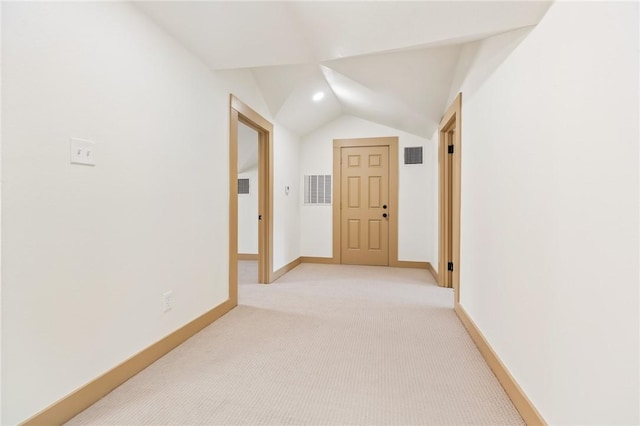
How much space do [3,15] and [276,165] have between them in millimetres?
3179

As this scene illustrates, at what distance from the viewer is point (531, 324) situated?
4.89 ft

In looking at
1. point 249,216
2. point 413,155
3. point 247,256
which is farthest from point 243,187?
point 413,155

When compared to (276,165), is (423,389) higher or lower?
lower

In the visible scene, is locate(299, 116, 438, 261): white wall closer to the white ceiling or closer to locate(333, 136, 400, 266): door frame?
locate(333, 136, 400, 266): door frame

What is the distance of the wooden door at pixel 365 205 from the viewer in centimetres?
523

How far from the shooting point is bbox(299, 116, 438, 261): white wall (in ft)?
16.6

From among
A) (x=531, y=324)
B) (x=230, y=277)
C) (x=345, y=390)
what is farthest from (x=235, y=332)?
(x=531, y=324)

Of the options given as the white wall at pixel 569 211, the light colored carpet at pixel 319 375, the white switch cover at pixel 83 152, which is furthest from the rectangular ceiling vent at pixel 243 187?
the white wall at pixel 569 211

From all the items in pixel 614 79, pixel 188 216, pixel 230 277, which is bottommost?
pixel 230 277

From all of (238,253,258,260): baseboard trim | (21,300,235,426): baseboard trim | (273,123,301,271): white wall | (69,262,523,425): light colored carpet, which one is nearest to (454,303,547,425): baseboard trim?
(69,262,523,425): light colored carpet

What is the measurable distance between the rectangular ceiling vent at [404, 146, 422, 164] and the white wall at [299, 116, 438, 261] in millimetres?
61

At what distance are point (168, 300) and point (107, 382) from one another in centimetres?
58

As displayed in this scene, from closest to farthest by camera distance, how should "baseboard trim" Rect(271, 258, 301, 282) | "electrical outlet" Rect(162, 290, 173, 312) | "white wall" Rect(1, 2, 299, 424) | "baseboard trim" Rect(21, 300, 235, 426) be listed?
"white wall" Rect(1, 2, 299, 424), "baseboard trim" Rect(21, 300, 235, 426), "electrical outlet" Rect(162, 290, 173, 312), "baseboard trim" Rect(271, 258, 301, 282)

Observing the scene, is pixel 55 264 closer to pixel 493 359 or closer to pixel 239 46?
pixel 239 46
